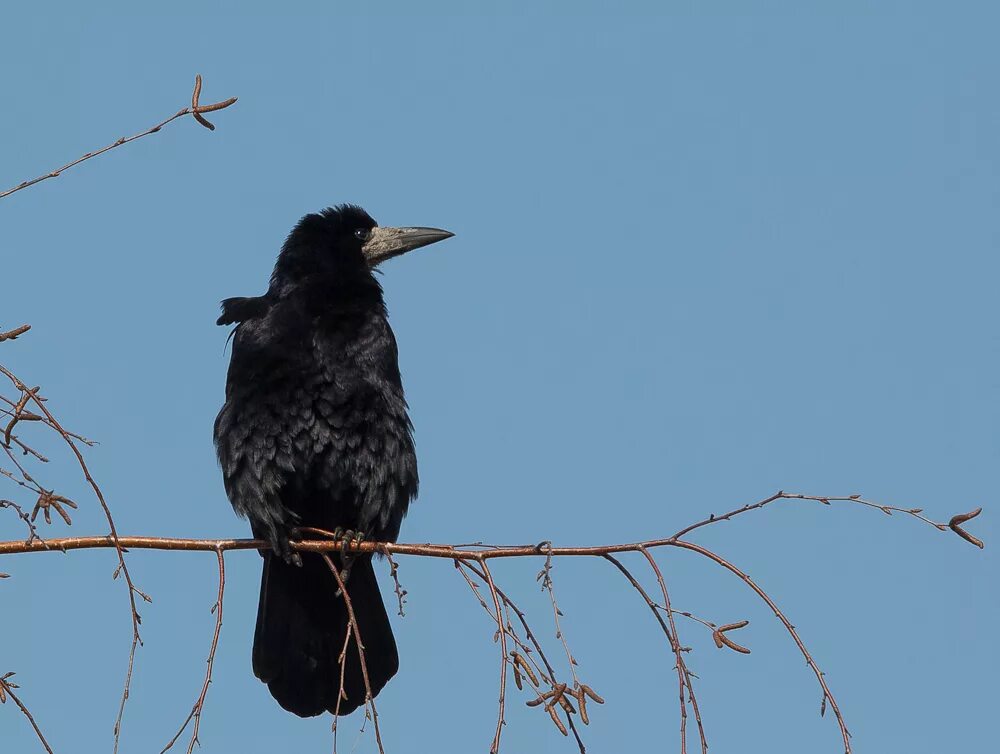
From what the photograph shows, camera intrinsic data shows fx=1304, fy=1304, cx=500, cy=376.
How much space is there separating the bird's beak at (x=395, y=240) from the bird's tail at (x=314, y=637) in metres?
1.67

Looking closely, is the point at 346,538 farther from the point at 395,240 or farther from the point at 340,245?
the point at 395,240

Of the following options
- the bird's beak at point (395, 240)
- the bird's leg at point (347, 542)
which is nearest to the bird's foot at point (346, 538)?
the bird's leg at point (347, 542)

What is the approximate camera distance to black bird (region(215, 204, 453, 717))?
5301 mm

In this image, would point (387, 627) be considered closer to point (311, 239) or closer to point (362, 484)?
point (362, 484)

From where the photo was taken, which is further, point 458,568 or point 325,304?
Answer: point 325,304

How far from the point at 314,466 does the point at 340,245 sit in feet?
4.81

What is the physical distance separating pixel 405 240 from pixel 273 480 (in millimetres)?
1879

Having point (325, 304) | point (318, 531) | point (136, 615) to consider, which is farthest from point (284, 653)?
point (136, 615)

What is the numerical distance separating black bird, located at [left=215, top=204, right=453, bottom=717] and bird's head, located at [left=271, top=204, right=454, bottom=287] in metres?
→ 0.31

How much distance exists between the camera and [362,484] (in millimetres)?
5406

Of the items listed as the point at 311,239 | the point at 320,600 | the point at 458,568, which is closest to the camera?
the point at 458,568

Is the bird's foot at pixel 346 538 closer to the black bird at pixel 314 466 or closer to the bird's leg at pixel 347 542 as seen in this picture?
the bird's leg at pixel 347 542

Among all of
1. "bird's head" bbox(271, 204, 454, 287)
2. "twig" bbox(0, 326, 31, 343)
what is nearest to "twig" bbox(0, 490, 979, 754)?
"twig" bbox(0, 326, 31, 343)

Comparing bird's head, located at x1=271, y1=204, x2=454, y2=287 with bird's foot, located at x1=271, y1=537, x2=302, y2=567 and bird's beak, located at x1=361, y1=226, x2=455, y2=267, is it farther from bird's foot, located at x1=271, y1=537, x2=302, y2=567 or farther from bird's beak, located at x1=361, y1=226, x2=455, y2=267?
bird's foot, located at x1=271, y1=537, x2=302, y2=567
